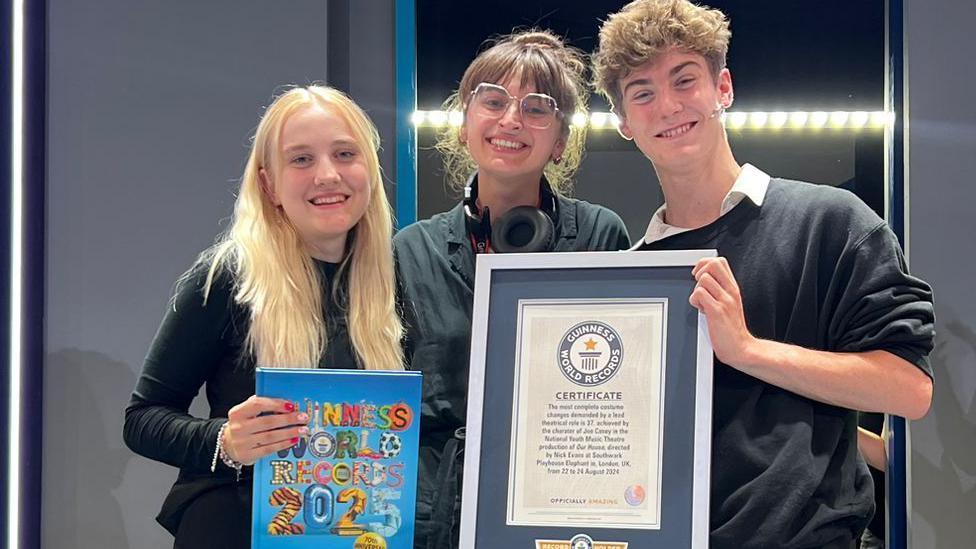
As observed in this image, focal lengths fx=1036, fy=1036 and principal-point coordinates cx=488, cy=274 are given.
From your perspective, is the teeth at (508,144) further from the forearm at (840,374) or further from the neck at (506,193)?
the forearm at (840,374)

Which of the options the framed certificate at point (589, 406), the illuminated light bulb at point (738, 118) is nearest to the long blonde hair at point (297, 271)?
the framed certificate at point (589, 406)

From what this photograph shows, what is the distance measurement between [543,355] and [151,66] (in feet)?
6.87

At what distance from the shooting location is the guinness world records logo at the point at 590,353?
1749mm

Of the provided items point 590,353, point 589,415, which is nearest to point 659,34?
point 590,353

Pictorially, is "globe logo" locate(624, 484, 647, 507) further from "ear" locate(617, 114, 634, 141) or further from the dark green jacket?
"ear" locate(617, 114, 634, 141)

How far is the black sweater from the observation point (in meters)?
1.67

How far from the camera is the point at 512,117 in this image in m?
2.21

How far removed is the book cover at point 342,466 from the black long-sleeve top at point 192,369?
0.21 m

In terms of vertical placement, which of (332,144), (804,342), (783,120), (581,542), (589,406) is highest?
(783,120)

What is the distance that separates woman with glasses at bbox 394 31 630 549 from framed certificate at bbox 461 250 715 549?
0.23 meters

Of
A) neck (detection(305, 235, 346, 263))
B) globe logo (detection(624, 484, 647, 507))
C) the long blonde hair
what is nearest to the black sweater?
globe logo (detection(624, 484, 647, 507))

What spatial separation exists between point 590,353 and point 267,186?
74 centimetres

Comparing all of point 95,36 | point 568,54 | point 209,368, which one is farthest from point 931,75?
point 95,36

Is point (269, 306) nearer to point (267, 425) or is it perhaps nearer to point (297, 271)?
point (297, 271)
